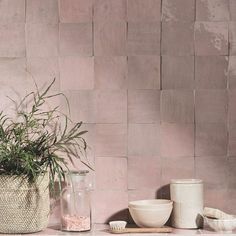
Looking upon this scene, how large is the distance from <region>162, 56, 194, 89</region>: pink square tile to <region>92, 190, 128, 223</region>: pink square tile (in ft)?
1.53

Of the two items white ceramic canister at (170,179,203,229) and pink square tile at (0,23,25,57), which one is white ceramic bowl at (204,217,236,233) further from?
pink square tile at (0,23,25,57)

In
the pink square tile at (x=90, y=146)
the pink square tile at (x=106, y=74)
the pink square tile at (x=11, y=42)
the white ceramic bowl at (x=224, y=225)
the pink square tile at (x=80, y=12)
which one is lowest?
the white ceramic bowl at (x=224, y=225)

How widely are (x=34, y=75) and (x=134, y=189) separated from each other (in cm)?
59

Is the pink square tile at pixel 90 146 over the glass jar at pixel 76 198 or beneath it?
over

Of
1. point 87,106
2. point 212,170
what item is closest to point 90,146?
point 87,106

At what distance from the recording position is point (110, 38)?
95.3 inches

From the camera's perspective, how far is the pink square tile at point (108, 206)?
7.94ft

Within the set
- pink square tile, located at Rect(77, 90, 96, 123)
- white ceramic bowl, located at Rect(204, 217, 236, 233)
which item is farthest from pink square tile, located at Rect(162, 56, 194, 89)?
white ceramic bowl, located at Rect(204, 217, 236, 233)

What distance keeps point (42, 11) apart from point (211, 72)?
0.70 m

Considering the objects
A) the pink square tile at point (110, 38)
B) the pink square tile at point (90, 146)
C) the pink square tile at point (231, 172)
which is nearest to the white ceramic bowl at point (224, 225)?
the pink square tile at point (231, 172)

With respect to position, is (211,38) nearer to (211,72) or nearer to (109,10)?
(211,72)

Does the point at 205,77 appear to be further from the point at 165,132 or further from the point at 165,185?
the point at 165,185

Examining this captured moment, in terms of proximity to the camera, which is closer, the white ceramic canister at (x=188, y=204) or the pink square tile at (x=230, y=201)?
the white ceramic canister at (x=188, y=204)

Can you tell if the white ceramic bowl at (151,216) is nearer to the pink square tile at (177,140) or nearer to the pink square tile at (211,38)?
the pink square tile at (177,140)
